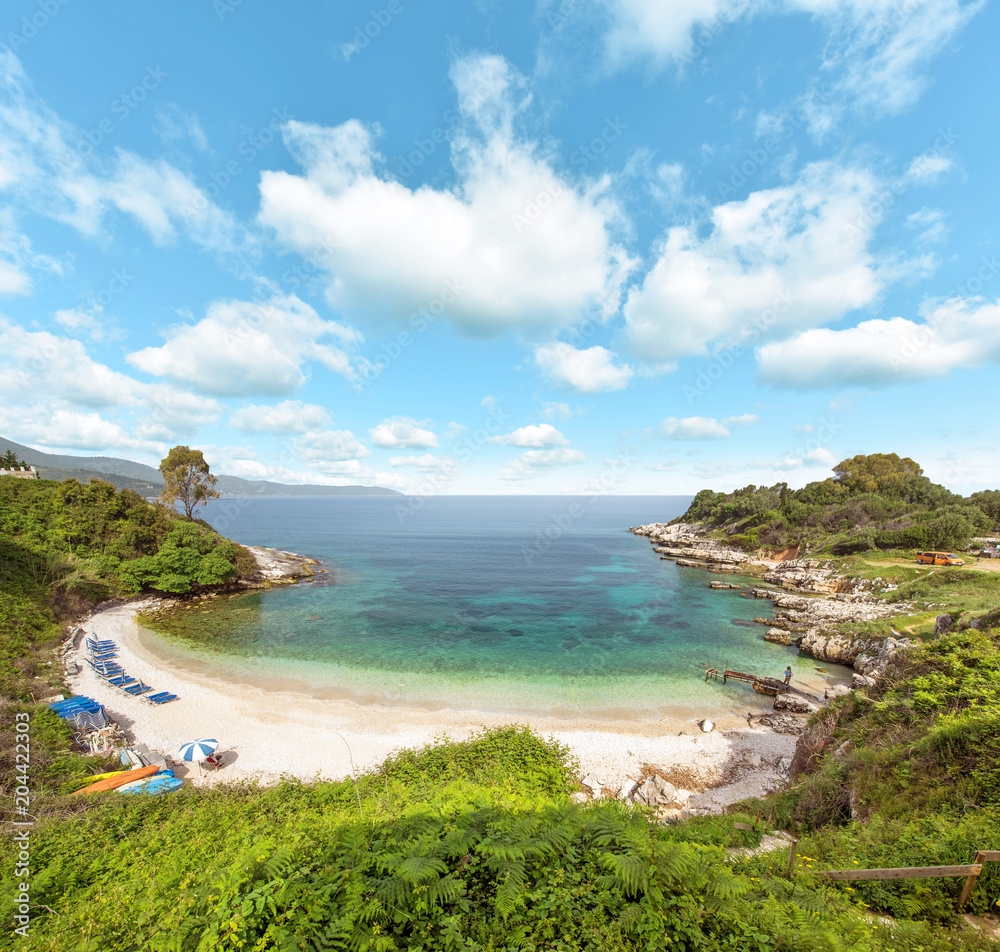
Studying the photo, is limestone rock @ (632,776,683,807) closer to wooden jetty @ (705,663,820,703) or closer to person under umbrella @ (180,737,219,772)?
wooden jetty @ (705,663,820,703)

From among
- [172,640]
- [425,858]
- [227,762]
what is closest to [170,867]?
[425,858]

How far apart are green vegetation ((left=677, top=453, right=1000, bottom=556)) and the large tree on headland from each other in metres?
92.5

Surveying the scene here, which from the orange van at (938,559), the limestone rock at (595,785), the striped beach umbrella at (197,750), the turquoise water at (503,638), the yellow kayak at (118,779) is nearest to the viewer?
the yellow kayak at (118,779)

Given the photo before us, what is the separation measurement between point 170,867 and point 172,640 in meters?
32.8

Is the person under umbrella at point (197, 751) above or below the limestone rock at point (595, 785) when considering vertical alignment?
above

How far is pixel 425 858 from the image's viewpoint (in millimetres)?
5887

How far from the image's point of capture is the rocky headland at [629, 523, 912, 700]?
91.8 feet

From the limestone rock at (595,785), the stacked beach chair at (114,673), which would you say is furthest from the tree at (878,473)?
the stacked beach chair at (114,673)

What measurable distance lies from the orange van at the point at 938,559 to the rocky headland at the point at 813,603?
7410 mm

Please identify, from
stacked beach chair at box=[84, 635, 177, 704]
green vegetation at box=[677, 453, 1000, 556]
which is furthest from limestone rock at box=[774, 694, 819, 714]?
green vegetation at box=[677, 453, 1000, 556]

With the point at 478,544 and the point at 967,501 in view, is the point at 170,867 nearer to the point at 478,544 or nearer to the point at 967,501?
the point at 478,544

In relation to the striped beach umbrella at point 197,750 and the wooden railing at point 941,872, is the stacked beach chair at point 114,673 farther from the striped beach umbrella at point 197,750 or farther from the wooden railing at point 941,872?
the wooden railing at point 941,872

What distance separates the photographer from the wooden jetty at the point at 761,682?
25344mm

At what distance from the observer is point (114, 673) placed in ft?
80.1
